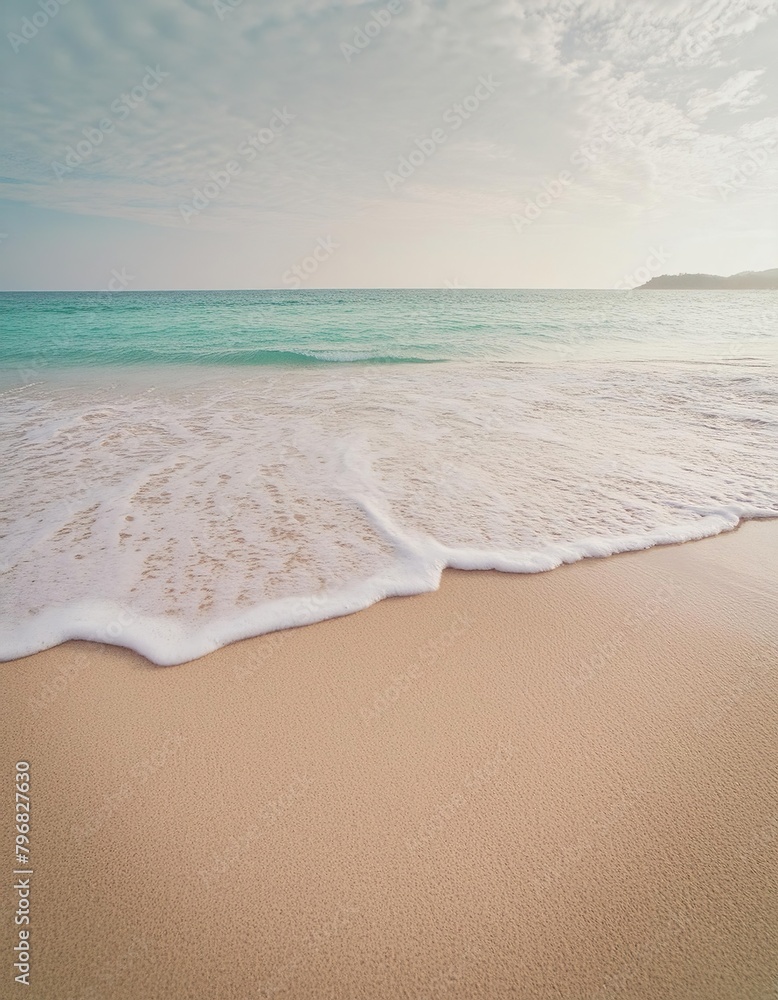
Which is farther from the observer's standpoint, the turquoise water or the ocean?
the turquoise water

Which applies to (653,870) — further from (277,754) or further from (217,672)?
(217,672)

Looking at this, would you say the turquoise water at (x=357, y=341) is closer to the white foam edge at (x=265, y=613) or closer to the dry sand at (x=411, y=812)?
the white foam edge at (x=265, y=613)

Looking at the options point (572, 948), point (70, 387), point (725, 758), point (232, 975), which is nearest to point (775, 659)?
point (725, 758)

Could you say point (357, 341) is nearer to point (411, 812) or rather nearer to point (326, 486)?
point (326, 486)

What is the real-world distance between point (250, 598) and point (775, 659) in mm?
2966

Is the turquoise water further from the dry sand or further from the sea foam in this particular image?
the dry sand

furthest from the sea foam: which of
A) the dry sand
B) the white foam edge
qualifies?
the dry sand

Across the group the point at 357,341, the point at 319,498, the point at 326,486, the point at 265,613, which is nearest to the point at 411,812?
the point at 265,613

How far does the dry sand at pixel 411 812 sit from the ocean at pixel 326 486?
475mm

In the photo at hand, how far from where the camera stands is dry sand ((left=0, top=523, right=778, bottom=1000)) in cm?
147

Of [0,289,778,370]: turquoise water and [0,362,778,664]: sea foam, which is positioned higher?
[0,362,778,664]: sea foam

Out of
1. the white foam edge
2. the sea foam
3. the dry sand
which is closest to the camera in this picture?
the dry sand

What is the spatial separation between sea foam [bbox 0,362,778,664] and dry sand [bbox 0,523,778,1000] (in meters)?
0.42

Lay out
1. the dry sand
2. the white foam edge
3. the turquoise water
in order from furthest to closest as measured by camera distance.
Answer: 1. the turquoise water
2. the white foam edge
3. the dry sand
